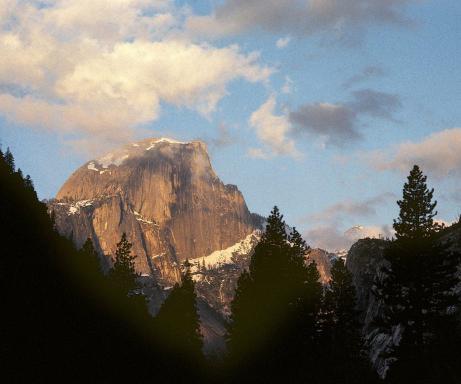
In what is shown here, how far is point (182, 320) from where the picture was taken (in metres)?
73.2

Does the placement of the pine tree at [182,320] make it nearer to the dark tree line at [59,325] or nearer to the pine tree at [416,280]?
the dark tree line at [59,325]

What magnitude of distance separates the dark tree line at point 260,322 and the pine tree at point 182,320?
272 inches

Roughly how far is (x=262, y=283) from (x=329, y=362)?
8.07m

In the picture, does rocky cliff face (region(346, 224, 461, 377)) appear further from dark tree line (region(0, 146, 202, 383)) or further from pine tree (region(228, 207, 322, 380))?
dark tree line (region(0, 146, 202, 383))

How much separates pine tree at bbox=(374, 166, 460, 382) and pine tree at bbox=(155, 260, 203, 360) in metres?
35.8

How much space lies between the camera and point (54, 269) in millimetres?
50125

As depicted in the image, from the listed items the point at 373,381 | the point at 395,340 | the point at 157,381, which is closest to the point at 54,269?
the point at 157,381

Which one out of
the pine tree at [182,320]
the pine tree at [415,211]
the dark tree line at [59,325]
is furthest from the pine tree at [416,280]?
the pine tree at [182,320]

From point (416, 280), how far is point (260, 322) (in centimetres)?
1320

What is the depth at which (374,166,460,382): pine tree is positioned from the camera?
35906 millimetres

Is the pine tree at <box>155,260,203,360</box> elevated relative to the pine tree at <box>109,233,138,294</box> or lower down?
lower down

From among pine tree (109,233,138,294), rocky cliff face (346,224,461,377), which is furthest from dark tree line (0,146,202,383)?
rocky cliff face (346,224,461,377)

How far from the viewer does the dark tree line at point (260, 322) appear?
105 feet

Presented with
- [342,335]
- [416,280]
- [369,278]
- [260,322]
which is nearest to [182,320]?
[342,335]
